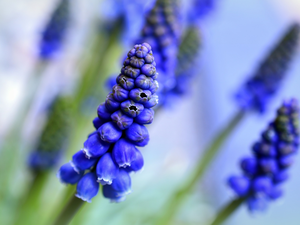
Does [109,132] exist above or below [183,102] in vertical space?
below

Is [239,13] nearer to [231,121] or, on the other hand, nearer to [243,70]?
[243,70]

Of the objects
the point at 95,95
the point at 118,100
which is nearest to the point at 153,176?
the point at 95,95

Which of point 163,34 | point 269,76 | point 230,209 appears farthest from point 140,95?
point 269,76

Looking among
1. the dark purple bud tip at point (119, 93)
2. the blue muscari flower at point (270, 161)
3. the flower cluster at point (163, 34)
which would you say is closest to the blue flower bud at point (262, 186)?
the blue muscari flower at point (270, 161)

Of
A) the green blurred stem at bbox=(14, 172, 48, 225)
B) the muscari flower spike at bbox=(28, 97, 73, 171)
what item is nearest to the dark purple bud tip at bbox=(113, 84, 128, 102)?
the muscari flower spike at bbox=(28, 97, 73, 171)

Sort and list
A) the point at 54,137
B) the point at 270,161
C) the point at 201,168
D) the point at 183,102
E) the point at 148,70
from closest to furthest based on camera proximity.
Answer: the point at 148,70
the point at 270,161
the point at 54,137
the point at 201,168
the point at 183,102

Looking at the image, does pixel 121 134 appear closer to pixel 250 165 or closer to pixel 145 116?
pixel 145 116

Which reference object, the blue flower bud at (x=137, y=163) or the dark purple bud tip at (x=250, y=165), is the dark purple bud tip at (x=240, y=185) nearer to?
the dark purple bud tip at (x=250, y=165)
